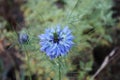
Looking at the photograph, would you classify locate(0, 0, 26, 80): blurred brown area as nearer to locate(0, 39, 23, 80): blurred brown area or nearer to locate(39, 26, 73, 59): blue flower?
locate(0, 39, 23, 80): blurred brown area

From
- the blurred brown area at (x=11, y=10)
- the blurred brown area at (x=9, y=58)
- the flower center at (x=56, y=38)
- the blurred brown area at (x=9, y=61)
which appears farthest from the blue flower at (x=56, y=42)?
the blurred brown area at (x=11, y=10)

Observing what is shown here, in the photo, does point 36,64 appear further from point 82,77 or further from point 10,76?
point 82,77

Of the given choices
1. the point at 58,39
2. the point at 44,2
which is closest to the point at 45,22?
the point at 44,2

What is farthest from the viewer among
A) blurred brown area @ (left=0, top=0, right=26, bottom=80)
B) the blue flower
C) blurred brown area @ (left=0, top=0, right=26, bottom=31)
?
blurred brown area @ (left=0, top=0, right=26, bottom=31)

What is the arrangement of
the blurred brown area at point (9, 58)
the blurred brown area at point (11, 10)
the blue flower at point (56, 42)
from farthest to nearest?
the blurred brown area at point (11, 10) < the blurred brown area at point (9, 58) < the blue flower at point (56, 42)

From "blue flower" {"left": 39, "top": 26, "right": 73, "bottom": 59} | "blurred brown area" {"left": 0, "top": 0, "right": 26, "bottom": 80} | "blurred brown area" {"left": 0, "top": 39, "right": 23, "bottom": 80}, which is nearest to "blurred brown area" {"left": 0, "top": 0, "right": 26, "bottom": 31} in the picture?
"blurred brown area" {"left": 0, "top": 0, "right": 26, "bottom": 80}

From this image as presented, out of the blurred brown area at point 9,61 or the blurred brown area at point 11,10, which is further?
the blurred brown area at point 11,10

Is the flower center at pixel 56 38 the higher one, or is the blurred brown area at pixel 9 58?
the blurred brown area at pixel 9 58

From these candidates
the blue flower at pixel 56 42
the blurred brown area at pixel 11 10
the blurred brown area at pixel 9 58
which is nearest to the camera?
the blue flower at pixel 56 42

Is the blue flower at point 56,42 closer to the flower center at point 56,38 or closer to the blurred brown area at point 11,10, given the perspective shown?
the flower center at point 56,38
